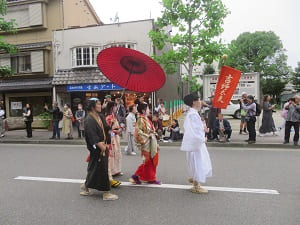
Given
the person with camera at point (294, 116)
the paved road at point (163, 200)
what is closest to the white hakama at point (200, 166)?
the paved road at point (163, 200)

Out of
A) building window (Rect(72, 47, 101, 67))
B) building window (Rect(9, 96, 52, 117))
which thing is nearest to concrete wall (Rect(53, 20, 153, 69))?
building window (Rect(72, 47, 101, 67))

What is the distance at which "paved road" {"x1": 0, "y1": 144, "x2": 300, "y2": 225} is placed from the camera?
3.67m

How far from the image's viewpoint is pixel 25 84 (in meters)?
16.7

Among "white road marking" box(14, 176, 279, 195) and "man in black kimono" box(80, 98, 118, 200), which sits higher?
"man in black kimono" box(80, 98, 118, 200)

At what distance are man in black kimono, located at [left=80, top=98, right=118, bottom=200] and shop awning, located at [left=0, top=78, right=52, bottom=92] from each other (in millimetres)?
12789

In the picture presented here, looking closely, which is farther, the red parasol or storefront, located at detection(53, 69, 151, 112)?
storefront, located at detection(53, 69, 151, 112)

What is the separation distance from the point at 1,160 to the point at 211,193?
6.38 metres

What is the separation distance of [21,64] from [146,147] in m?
15.7

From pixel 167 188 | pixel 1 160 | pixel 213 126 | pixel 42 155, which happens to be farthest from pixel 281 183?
pixel 1 160

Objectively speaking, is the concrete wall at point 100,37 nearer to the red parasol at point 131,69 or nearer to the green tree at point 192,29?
the green tree at point 192,29

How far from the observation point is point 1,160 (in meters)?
7.81

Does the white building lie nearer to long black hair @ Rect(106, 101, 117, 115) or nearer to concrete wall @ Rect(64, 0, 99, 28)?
concrete wall @ Rect(64, 0, 99, 28)

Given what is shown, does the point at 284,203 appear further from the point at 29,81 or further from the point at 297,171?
the point at 29,81

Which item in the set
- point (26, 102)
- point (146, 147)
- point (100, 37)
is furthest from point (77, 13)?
point (146, 147)
